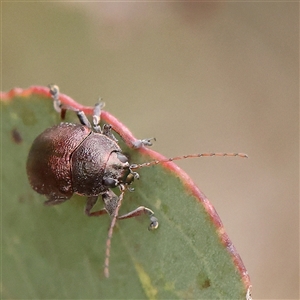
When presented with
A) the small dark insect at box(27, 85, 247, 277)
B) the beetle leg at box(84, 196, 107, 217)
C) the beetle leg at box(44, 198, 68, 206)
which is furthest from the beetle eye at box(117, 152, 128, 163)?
the beetle leg at box(44, 198, 68, 206)

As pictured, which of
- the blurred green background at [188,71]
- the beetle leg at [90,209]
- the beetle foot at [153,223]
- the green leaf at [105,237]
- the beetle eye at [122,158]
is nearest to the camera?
the green leaf at [105,237]

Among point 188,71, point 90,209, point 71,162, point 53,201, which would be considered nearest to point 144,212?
point 90,209

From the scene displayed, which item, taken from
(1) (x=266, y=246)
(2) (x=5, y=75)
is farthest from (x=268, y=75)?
(2) (x=5, y=75)

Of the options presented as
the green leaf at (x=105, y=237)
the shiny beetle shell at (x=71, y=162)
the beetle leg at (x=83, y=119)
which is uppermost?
the beetle leg at (x=83, y=119)

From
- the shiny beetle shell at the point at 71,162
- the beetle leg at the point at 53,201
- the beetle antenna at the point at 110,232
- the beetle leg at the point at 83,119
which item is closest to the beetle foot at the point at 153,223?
the beetle antenna at the point at 110,232

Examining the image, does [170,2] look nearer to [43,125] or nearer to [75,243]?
[43,125]

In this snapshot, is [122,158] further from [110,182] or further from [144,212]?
[144,212]

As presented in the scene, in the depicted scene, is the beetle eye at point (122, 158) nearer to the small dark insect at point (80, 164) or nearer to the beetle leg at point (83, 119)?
the small dark insect at point (80, 164)
